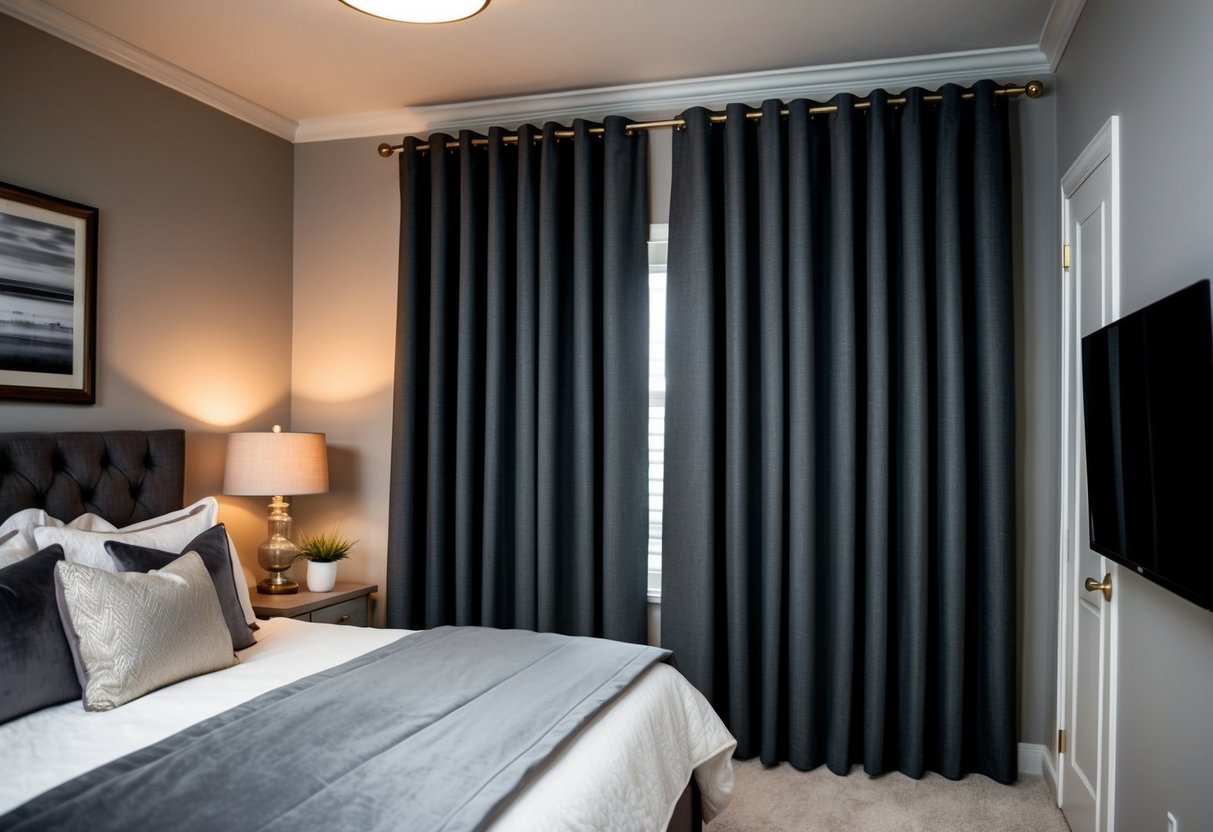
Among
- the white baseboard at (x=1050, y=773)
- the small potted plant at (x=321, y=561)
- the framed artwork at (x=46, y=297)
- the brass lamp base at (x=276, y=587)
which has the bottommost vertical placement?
the white baseboard at (x=1050, y=773)

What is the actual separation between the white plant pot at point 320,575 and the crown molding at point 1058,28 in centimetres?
349

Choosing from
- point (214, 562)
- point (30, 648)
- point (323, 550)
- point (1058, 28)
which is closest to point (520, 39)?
point (1058, 28)

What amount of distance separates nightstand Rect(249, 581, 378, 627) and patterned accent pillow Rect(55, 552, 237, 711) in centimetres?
101

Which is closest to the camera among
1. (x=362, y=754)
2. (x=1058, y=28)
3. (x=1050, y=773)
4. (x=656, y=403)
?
(x=362, y=754)

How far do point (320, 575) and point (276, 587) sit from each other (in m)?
0.18

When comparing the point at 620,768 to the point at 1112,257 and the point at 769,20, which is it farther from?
the point at 769,20

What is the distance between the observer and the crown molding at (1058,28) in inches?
111

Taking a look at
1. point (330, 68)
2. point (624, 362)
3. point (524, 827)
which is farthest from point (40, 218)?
point (524, 827)

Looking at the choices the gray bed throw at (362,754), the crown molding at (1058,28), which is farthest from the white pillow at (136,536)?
the crown molding at (1058,28)

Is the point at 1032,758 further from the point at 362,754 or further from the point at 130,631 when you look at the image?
the point at 130,631

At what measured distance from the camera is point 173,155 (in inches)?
141

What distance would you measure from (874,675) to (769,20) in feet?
8.06

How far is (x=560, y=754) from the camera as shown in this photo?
71.6 inches

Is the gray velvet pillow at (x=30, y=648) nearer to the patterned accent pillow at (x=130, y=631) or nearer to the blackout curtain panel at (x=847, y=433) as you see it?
the patterned accent pillow at (x=130, y=631)
